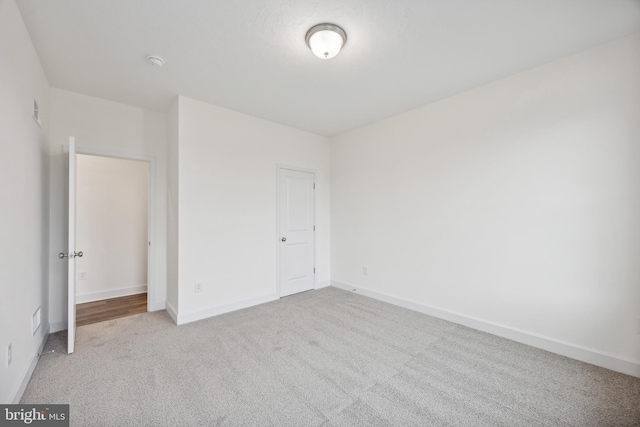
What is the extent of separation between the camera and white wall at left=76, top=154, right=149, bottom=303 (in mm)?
3877

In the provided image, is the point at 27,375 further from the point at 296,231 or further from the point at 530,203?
the point at 530,203

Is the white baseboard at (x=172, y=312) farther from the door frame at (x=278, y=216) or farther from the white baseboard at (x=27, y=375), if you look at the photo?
the door frame at (x=278, y=216)

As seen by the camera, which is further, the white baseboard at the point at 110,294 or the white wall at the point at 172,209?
the white baseboard at the point at 110,294

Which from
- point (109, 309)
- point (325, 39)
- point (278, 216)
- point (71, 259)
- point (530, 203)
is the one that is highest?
point (325, 39)

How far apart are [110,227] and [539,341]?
5627 mm

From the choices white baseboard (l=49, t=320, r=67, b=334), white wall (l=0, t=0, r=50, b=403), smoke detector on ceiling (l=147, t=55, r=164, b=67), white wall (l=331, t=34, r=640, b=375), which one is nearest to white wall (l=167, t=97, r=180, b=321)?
smoke detector on ceiling (l=147, t=55, r=164, b=67)

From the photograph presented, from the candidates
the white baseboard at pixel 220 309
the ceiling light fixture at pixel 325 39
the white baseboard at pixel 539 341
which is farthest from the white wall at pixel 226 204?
the white baseboard at pixel 539 341

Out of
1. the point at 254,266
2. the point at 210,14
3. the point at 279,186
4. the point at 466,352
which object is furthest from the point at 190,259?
the point at 466,352

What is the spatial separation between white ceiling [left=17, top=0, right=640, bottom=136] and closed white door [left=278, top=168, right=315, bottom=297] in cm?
140

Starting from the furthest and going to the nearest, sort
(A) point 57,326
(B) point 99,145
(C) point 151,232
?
(C) point 151,232
(B) point 99,145
(A) point 57,326

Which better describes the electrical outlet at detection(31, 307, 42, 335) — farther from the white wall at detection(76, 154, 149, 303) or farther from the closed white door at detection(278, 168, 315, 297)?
the closed white door at detection(278, 168, 315, 297)

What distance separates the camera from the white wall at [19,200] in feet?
5.20

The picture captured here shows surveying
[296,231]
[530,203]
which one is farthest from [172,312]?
[530,203]

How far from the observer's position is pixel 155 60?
7.66ft
